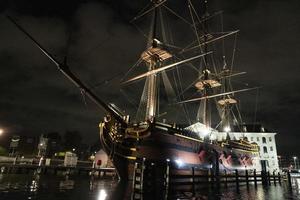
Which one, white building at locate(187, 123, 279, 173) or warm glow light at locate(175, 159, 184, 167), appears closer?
warm glow light at locate(175, 159, 184, 167)

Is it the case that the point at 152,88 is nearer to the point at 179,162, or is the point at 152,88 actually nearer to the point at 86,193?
the point at 179,162

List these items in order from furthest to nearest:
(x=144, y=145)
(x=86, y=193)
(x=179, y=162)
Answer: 1. (x=179, y=162)
2. (x=144, y=145)
3. (x=86, y=193)

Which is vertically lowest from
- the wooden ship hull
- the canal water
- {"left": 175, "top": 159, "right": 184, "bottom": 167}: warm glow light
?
the canal water

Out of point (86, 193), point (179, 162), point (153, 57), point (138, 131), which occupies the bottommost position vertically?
point (86, 193)

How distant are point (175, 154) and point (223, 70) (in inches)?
1489

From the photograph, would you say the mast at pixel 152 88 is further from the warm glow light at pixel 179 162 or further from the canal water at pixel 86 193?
the canal water at pixel 86 193

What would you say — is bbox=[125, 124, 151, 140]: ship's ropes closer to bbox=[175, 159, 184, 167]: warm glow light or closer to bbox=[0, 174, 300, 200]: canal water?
bbox=[175, 159, 184, 167]: warm glow light

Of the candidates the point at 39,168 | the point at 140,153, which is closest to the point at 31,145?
the point at 39,168

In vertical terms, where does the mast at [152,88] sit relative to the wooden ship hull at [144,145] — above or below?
above

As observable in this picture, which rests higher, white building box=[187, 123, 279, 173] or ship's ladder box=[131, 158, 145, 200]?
white building box=[187, 123, 279, 173]

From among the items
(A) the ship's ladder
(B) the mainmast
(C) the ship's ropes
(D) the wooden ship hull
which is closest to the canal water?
(A) the ship's ladder

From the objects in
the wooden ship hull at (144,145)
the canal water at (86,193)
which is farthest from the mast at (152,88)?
the canal water at (86,193)

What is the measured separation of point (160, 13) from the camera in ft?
103

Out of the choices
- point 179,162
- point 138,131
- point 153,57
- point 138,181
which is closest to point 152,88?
point 153,57
